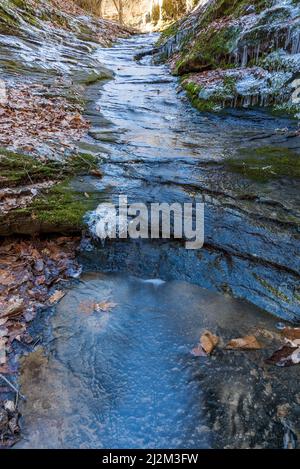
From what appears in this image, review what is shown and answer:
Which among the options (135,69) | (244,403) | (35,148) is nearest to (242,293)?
(244,403)

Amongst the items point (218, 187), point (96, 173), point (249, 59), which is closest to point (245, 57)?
point (249, 59)

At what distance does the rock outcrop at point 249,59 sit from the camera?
730 cm

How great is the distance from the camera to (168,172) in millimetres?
5078

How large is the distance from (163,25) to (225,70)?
20490 mm

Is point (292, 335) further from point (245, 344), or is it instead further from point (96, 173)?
point (96, 173)

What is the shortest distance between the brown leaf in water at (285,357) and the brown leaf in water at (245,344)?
0.47 ft

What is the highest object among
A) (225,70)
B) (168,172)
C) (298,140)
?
(225,70)

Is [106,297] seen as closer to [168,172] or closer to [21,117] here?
[168,172]

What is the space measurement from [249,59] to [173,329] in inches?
304

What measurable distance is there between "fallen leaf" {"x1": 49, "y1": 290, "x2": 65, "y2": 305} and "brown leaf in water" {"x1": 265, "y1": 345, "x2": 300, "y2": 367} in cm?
205

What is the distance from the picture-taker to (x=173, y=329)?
3051 mm

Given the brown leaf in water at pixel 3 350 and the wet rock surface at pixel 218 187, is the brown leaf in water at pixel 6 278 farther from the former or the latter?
the wet rock surface at pixel 218 187

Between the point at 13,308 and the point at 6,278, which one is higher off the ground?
the point at 6,278
